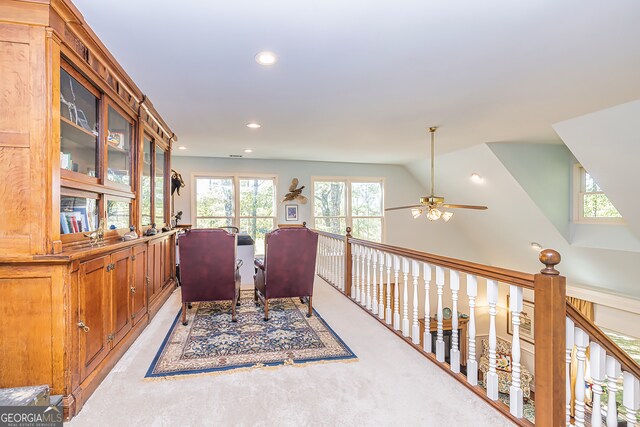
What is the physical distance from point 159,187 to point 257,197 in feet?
10.3

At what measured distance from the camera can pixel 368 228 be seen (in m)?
8.24

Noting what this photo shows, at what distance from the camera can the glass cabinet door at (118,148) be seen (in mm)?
2771

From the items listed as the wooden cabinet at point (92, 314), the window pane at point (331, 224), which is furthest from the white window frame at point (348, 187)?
the wooden cabinet at point (92, 314)

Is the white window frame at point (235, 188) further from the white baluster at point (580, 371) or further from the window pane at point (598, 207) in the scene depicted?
the white baluster at point (580, 371)

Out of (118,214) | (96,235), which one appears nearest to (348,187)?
(118,214)

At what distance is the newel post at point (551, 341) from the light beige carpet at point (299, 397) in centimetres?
31

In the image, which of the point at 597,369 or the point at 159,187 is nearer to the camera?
the point at 597,369

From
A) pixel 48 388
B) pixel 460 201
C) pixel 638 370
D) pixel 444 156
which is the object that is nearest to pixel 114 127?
pixel 48 388

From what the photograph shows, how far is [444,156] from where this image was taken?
670 cm

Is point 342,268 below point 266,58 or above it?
A: below

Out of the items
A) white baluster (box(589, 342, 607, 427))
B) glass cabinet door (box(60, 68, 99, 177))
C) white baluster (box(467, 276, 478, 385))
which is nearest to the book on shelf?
glass cabinet door (box(60, 68, 99, 177))

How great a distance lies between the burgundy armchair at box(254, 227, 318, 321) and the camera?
3.45 metres

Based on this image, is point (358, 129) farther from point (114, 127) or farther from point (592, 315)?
point (592, 315)

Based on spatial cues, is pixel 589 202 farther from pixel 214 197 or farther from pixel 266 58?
pixel 214 197
